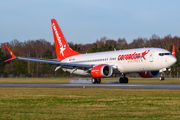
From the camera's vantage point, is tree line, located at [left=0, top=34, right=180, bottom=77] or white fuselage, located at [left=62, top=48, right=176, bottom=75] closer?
white fuselage, located at [left=62, top=48, right=176, bottom=75]

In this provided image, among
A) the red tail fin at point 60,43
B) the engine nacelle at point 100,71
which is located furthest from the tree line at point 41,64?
the engine nacelle at point 100,71

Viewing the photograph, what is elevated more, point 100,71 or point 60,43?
point 60,43

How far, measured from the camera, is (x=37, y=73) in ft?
311

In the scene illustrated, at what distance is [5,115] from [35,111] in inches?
54.8

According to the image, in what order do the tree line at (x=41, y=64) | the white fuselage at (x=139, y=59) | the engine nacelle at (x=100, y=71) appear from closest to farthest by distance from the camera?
the white fuselage at (x=139, y=59), the engine nacelle at (x=100, y=71), the tree line at (x=41, y=64)

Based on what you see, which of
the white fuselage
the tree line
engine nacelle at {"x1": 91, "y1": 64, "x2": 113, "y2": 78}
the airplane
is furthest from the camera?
the tree line

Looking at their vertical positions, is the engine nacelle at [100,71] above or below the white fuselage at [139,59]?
below

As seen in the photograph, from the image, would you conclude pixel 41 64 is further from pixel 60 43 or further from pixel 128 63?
pixel 128 63

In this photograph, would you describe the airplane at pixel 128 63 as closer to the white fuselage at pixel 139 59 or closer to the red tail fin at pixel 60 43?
the white fuselage at pixel 139 59

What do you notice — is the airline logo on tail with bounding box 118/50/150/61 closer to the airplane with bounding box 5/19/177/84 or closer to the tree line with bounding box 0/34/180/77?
the airplane with bounding box 5/19/177/84

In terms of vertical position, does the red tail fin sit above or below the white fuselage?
above

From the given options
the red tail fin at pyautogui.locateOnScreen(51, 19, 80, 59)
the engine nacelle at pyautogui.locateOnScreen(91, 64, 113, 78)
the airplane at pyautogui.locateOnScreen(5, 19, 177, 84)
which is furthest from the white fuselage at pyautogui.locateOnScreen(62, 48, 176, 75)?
the red tail fin at pyautogui.locateOnScreen(51, 19, 80, 59)

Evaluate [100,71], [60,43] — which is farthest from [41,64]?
[100,71]

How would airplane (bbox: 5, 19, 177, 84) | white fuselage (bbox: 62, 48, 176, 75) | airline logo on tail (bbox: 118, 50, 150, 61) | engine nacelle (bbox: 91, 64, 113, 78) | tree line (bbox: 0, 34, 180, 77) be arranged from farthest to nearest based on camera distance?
tree line (bbox: 0, 34, 180, 77) < engine nacelle (bbox: 91, 64, 113, 78) < airline logo on tail (bbox: 118, 50, 150, 61) < airplane (bbox: 5, 19, 177, 84) < white fuselage (bbox: 62, 48, 176, 75)
